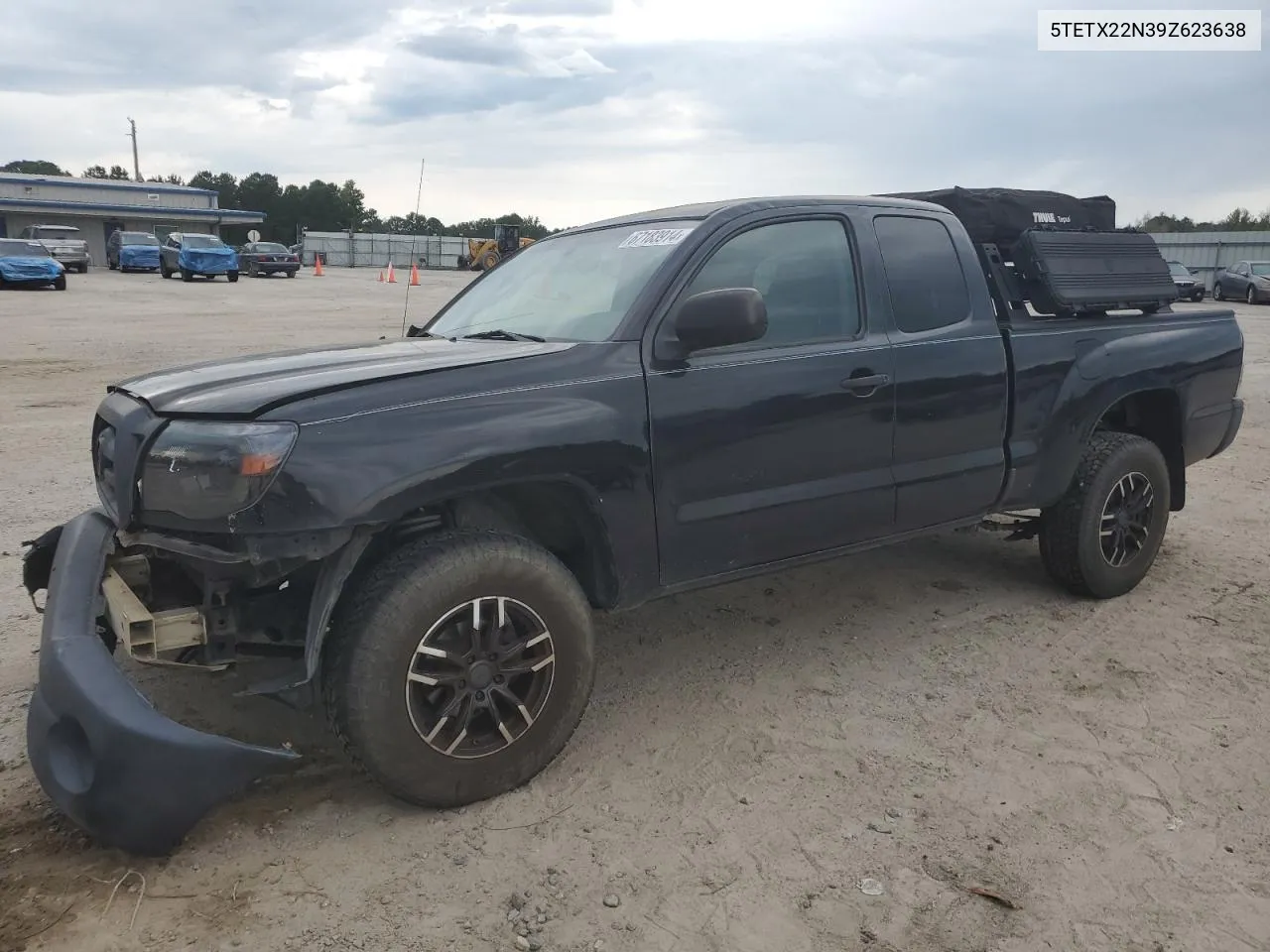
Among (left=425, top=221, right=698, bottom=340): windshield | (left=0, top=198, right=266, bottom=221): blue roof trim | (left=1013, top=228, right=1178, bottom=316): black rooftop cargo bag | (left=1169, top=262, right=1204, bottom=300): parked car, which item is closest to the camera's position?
(left=425, top=221, right=698, bottom=340): windshield

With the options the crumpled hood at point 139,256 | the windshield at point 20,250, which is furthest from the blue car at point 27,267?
the crumpled hood at point 139,256

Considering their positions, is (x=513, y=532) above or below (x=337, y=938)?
above

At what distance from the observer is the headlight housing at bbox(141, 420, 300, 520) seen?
262cm

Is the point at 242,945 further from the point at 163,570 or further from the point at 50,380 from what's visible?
the point at 50,380

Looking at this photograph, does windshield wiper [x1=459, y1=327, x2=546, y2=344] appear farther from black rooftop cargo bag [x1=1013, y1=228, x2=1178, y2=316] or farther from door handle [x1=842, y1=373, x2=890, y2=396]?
black rooftop cargo bag [x1=1013, y1=228, x2=1178, y2=316]

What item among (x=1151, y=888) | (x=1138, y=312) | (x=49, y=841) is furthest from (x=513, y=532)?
(x=1138, y=312)

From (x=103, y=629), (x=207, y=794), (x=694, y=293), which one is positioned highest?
(x=694, y=293)

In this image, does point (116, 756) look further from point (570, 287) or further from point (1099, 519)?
point (1099, 519)

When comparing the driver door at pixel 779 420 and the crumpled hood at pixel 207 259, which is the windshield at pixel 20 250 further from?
the driver door at pixel 779 420

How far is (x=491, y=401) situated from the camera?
Result: 2.95m

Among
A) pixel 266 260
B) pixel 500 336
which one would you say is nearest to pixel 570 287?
pixel 500 336

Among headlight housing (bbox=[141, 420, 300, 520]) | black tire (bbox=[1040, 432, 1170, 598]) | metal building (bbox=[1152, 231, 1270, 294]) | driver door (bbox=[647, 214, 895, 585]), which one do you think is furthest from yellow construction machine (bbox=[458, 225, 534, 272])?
headlight housing (bbox=[141, 420, 300, 520])

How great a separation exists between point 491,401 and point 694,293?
34.6 inches

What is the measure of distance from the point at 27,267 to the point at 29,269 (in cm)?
6
